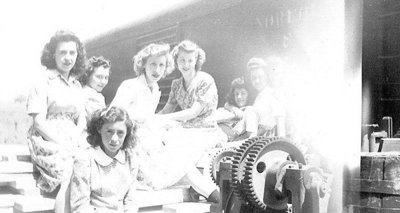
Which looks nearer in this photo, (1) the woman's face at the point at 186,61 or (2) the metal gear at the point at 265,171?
(2) the metal gear at the point at 265,171

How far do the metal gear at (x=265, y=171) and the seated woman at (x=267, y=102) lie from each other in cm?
200

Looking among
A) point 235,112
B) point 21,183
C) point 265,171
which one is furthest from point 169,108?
point 265,171

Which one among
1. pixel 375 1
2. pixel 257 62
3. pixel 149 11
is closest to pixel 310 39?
pixel 257 62

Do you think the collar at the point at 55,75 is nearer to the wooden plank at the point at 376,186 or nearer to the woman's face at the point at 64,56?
the woman's face at the point at 64,56

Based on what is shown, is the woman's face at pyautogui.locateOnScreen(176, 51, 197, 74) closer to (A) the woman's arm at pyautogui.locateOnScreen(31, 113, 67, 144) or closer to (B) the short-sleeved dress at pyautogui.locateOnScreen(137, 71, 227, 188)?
(B) the short-sleeved dress at pyautogui.locateOnScreen(137, 71, 227, 188)

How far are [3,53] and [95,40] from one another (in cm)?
157

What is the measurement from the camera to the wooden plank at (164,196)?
317 centimetres

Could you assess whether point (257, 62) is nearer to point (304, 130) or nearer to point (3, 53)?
point (304, 130)

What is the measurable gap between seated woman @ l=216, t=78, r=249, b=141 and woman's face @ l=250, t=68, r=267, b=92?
0.11 meters

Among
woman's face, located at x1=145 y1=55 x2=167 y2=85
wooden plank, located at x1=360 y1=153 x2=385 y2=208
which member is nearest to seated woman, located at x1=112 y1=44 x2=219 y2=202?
woman's face, located at x1=145 y1=55 x2=167 y2=85

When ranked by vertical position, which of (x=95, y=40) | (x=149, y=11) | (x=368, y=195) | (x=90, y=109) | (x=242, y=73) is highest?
(x=149, y=11)

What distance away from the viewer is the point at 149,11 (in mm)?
5000

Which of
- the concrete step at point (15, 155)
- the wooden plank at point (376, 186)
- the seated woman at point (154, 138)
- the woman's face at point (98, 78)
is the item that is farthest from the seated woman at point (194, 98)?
the concrete step at point (15, 155)

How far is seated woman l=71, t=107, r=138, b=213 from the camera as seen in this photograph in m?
2.57
